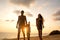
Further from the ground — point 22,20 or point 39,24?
point 22,20

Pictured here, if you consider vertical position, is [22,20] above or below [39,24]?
above

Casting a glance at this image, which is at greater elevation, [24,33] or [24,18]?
[24,18]

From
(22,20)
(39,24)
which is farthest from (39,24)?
(22,20)

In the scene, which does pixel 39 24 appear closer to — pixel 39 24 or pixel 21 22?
pixel 39 24

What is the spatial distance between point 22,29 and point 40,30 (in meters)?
1.46

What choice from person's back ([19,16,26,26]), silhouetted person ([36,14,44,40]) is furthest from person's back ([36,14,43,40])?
person's back ([19,16,26,26])

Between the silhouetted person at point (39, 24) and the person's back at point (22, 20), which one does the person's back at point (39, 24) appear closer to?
the silhouetted person at point (39, 24)

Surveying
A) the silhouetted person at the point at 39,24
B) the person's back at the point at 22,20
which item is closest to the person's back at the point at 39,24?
the silhouetted person at the point at 39,24

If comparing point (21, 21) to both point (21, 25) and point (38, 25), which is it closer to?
point (21, 25)

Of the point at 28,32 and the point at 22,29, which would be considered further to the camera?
the point at 28,32

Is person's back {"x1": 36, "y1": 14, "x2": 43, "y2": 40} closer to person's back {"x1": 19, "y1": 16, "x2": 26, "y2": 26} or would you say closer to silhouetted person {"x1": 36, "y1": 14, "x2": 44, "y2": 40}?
silhouetted person {"x1": 36, "y1": 14, "x2": 44, "y2": 40}

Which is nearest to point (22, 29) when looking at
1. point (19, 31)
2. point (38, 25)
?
point (19, 31)

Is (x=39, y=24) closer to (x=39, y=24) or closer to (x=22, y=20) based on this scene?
(x=39, y=24)

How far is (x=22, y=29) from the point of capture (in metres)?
14.0
